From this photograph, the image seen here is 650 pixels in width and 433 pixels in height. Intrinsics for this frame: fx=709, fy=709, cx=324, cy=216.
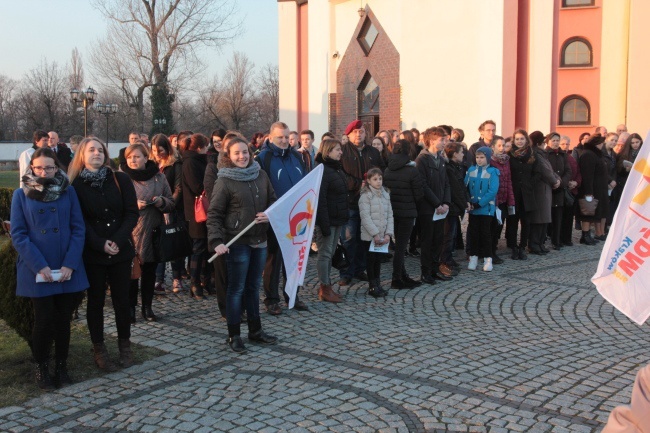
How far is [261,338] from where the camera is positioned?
6.78m

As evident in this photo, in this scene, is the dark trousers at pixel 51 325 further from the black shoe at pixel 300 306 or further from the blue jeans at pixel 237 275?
the black shoe at pixel 300 306

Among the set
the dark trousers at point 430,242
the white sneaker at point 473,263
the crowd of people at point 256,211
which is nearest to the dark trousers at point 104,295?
the crowd of people at point 256,211

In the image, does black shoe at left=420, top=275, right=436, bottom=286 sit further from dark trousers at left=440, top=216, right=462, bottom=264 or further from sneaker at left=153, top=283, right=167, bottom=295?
sneaker at left=153, top=283, right=167, bottom=295

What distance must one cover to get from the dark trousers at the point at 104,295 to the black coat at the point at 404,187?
13.3ft

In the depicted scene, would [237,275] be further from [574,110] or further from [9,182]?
[9,182]

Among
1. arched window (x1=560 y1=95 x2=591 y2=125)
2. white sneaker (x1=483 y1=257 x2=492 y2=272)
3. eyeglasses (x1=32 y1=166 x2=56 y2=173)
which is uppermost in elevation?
arched window (x1=560 y1=95 x2=591 y2=125)

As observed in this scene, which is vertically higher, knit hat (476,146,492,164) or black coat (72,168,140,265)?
knit hat (476,146,492,164)

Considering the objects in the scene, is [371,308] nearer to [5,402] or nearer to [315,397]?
[315,397]

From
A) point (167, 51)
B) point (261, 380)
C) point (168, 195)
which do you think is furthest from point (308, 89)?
point (261, 380)

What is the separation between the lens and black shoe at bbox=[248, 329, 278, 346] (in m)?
6.77

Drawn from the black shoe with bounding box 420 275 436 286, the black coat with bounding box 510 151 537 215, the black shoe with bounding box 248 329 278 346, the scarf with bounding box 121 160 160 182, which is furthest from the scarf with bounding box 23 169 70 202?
the black coat with bounding box 510 151 537 215

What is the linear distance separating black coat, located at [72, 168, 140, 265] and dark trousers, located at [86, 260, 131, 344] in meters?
0.10

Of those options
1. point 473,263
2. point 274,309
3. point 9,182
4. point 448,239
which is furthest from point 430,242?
point 9,182

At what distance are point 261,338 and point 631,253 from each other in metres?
3.82
